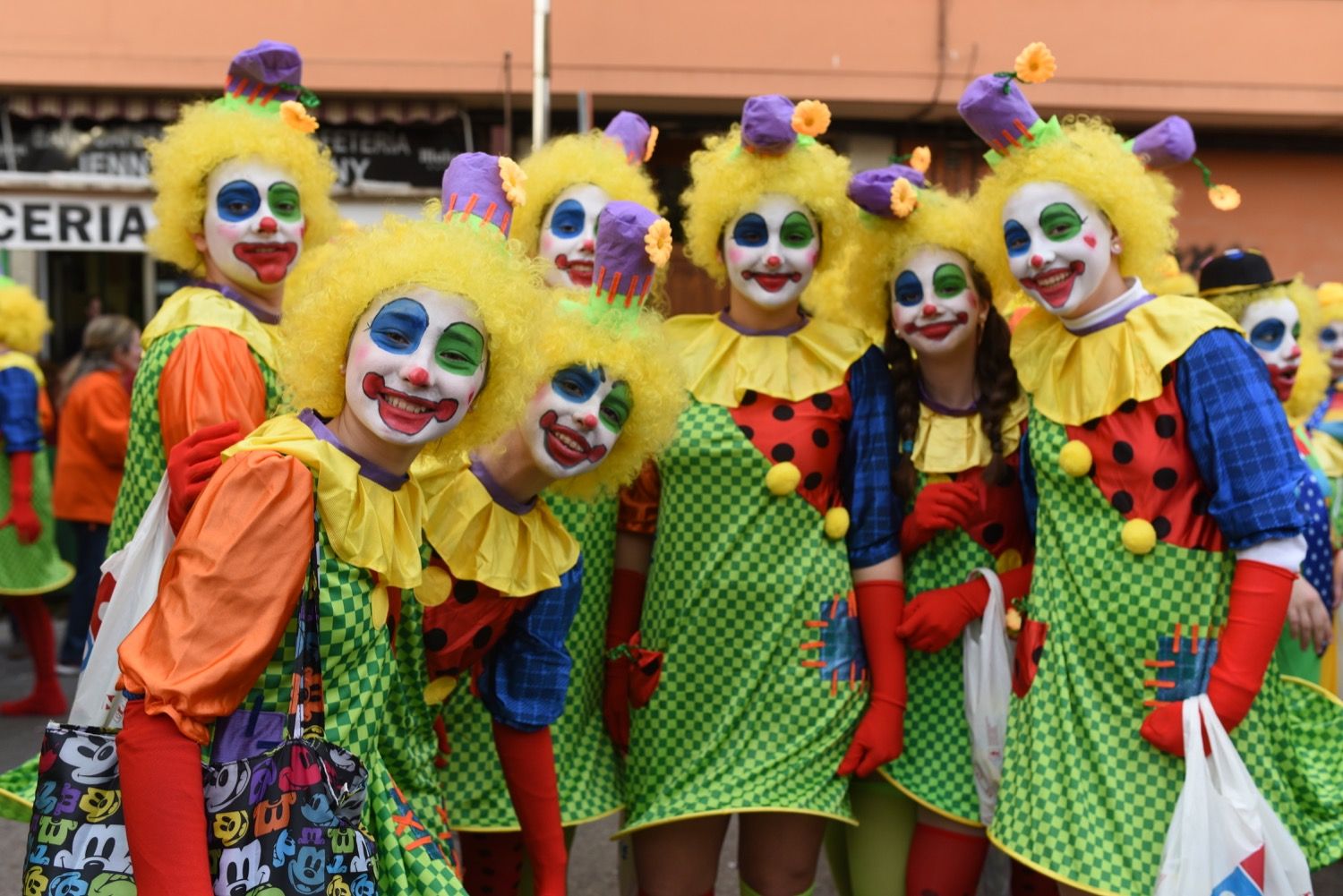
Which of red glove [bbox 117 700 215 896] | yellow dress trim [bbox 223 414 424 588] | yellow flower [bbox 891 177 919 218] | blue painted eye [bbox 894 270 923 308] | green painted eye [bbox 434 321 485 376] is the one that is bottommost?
red glove [bbox 117 700 215 896]

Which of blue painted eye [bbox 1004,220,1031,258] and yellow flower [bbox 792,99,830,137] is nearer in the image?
blue painted eye [bbox 1004,220,1031,258]

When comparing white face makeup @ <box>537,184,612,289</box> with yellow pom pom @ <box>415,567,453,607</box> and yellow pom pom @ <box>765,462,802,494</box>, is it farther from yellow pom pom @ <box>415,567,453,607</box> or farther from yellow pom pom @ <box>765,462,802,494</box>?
yellow pom pom @ <box>415,567,453,607</box>

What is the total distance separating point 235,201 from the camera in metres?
3.51

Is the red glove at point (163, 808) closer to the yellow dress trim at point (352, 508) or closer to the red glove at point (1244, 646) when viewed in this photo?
the yellow dress trim at point (352, 508)

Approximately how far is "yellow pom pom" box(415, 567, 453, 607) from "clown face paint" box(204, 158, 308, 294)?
131cm

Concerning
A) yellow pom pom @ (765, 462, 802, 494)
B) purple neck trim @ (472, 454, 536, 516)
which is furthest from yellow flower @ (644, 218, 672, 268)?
yellow pom pom @ (765, 462, 802, 494)

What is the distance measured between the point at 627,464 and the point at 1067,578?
997mm

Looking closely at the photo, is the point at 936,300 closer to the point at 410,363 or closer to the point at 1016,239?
the point at 1016,239

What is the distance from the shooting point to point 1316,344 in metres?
5.61

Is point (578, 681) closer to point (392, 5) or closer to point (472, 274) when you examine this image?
point (472, 274)

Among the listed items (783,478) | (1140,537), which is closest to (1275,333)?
(1140,537)

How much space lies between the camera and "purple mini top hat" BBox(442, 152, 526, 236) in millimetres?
2533

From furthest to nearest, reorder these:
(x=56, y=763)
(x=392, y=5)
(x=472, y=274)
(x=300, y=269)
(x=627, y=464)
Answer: (x=392, y=5) → (x=300, y=269) → (x=627, y=464) → (x=472, y=274) → (x=56, y=763)

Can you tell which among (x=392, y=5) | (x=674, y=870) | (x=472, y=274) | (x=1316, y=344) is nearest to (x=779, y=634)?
(x=674, y=870)
